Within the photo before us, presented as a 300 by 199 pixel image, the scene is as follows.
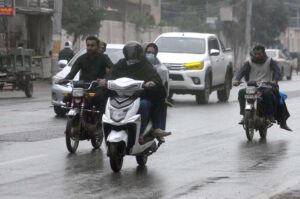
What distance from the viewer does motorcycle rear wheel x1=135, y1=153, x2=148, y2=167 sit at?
38.9 feet

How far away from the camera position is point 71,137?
44.2ft

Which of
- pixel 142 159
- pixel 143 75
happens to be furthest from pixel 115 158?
pixel 143 75

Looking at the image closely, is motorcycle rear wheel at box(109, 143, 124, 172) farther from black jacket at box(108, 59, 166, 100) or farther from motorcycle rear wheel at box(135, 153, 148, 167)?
black jacket at box(108, 59, 166, 100)

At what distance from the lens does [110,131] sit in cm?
1142

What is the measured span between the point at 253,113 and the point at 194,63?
10.2m

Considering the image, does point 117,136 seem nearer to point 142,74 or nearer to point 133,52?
point 142,74

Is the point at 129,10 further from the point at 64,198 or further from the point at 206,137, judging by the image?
the point at 64,198

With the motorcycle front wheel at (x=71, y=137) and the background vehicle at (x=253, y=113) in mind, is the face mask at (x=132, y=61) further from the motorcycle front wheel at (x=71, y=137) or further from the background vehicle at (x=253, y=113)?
the background vehicle at (x=253, y=113)

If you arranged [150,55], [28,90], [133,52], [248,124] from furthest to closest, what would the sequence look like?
[28,90] < [150,55] < [248,124] < [133,52]

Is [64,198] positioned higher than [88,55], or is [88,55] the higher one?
[88,55]

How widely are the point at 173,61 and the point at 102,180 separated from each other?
50.1 ft

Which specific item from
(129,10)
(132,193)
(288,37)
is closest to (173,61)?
(132,193)

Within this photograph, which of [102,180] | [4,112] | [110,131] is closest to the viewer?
[102,180]

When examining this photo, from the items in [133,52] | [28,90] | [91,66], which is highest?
[133,52]
